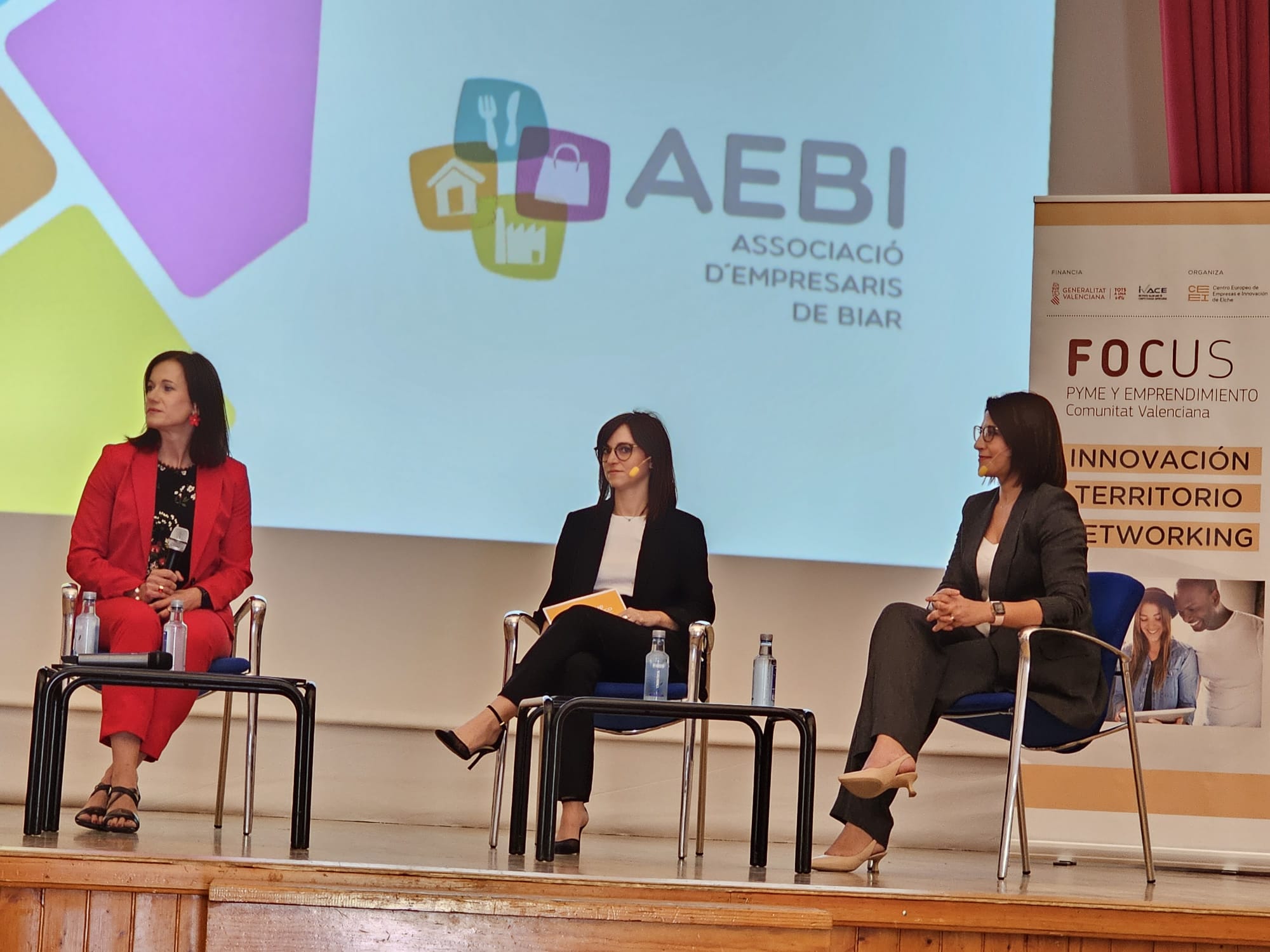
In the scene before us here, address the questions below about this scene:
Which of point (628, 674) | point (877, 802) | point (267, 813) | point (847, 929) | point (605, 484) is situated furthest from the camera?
point (267, 813)

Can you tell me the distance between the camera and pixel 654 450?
11.9 feet

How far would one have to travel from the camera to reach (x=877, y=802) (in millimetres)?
2947

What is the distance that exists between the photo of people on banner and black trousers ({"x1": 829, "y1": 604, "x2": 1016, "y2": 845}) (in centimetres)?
97

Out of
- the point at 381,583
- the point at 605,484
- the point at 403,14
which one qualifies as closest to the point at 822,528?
the point at 605,484

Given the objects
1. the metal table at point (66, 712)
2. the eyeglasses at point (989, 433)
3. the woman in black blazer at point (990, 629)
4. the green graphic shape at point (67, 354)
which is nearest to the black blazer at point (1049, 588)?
the woman in black blazer at point (990, 629)

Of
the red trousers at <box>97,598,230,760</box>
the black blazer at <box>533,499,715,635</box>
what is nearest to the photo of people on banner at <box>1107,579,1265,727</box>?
the black blazer at <box>533,499,715,635</box>

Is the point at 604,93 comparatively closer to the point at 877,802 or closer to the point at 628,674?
the point at 628,674

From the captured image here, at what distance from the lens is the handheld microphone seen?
3398 mm

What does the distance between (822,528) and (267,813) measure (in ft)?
5.78

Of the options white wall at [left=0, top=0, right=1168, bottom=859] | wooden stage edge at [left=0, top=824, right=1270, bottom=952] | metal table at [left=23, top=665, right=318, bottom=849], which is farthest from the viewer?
white wall at [left=0, top=0, right=1168, bottom=859]

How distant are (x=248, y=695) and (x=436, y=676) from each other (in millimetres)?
935

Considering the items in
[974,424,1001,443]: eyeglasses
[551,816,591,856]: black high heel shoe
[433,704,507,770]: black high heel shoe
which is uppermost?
[974,424,1001,443]: eyeglasses

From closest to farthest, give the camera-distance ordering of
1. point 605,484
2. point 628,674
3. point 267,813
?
1. point 628,674
2. point 605,484
3. point 267,813

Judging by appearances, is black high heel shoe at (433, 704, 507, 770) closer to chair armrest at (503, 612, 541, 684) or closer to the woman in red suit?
chair armrest at (503, 612, 541, 684)
